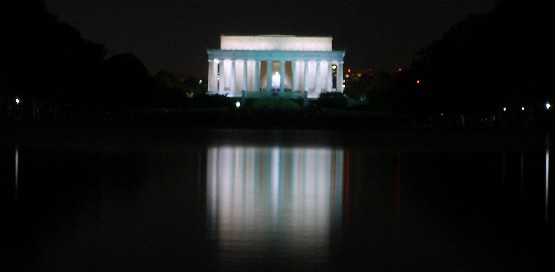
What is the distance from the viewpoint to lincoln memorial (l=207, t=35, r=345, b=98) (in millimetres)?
146750

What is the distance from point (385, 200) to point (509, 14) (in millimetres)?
47440

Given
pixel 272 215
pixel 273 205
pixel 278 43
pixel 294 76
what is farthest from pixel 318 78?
pixel 272 215

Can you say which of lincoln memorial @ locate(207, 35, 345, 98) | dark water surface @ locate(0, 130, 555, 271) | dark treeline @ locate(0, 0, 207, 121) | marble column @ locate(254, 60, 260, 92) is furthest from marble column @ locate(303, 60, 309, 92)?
dark water surface @ locate(0, 130, 555, 271)

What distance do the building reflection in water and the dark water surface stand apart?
0.02 metres

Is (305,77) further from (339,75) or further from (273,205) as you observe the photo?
(273,205)

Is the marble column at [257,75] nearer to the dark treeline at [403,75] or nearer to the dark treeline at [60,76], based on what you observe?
the dark treeline at [60,76]

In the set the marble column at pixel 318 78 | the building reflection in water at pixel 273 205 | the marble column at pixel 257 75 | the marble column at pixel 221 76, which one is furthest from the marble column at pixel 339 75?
the building reflection in water at pixel 273 205

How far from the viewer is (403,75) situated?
105 metres

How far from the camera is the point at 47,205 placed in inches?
721

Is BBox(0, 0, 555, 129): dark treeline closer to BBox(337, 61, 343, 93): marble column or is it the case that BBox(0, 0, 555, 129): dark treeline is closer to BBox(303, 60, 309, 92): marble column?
BBox(337, 61, 343, 93): marble column

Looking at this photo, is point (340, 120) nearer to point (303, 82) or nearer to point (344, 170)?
point (344, 170)

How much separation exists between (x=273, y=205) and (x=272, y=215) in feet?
5.39

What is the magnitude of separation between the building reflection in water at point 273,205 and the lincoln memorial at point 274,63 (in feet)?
370

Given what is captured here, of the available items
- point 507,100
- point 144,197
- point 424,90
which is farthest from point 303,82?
point 144,197
